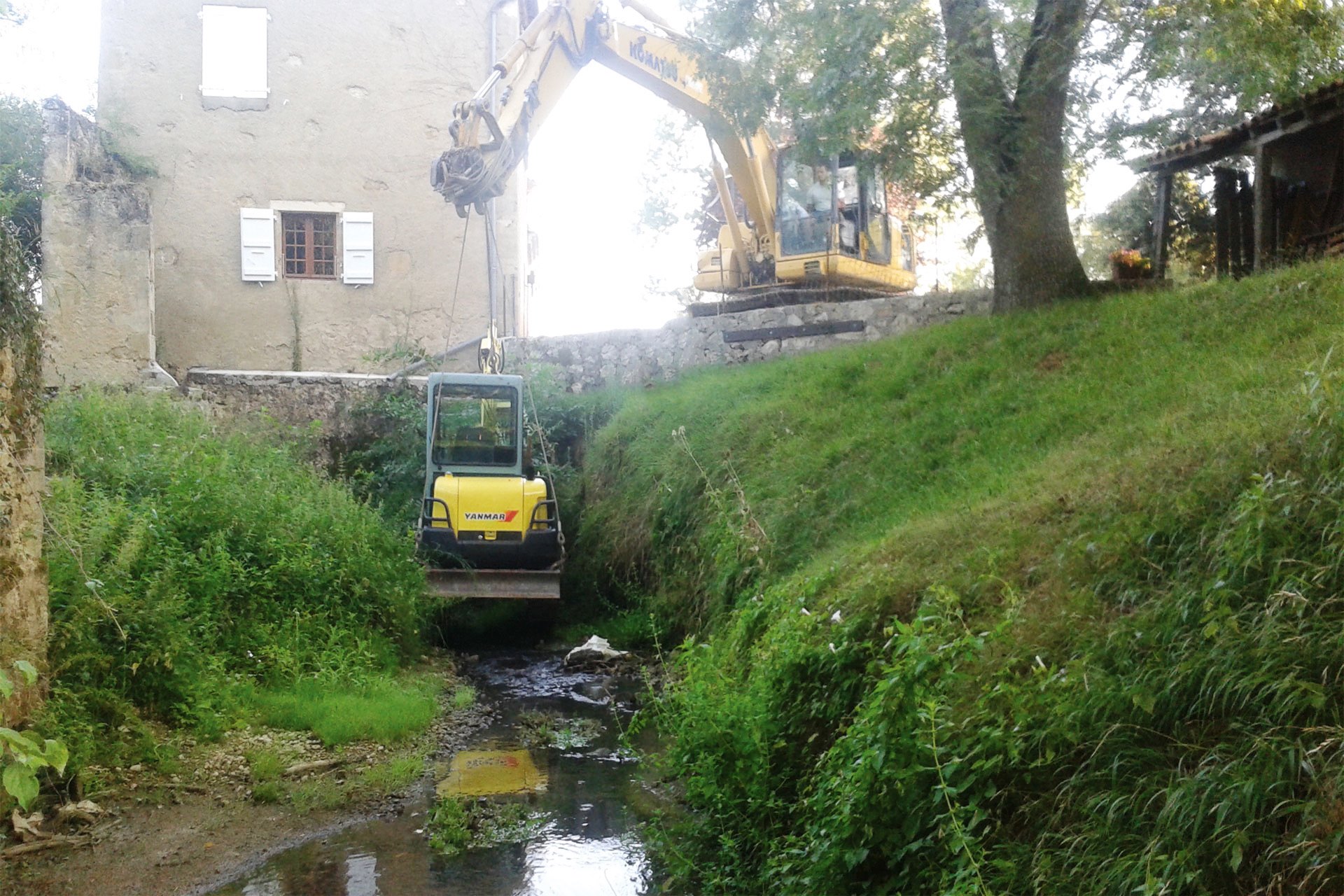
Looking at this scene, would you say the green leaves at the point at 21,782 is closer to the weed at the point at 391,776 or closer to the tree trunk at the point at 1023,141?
the weed at the point at 391,776

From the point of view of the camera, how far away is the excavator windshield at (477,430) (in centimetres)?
1415

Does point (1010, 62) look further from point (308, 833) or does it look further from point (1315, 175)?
point (308, 833)

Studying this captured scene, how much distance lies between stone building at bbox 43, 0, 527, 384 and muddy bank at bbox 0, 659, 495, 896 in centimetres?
1239

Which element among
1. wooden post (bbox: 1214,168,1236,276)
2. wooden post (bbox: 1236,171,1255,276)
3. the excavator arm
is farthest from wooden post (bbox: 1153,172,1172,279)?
the excavator arm

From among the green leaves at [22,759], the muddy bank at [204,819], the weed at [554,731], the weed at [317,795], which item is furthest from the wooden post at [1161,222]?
the green leaves at [22,759]

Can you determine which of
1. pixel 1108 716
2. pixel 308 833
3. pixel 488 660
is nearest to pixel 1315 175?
pixel 488 660

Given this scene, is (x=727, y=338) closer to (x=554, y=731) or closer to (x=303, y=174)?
(x=303, y=174)

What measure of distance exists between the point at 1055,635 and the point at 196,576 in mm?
6989

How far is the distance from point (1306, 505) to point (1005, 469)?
11.3 ft

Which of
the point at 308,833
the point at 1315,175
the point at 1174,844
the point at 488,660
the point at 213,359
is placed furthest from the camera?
the point at 213,359

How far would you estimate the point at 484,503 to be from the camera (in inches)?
520

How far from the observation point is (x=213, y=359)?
20.6 metres

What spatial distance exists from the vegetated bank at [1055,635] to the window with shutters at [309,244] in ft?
42.5

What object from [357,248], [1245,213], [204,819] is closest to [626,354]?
[357,248]
